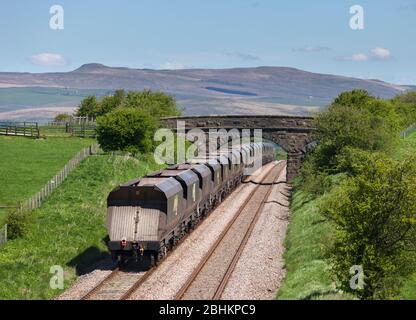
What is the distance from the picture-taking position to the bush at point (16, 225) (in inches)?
1233

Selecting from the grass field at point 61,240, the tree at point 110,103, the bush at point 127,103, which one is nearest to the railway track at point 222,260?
the grass field at point 61,240

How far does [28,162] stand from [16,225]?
22.4 meters

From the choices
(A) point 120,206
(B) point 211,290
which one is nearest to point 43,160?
(A) point 120,206

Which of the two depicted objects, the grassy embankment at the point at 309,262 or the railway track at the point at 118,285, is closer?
the grassy embankment at the point at 309,262

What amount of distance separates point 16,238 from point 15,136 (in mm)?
38559

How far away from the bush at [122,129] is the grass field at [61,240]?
31.5 ft

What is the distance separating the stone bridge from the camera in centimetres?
7012

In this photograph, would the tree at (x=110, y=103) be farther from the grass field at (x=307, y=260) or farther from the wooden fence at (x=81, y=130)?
the grass field at (x=307, y=260)

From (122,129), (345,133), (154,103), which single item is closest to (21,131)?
(122,129)

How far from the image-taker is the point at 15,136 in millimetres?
67438

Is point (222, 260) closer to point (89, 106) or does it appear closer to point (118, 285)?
point (118, 285)

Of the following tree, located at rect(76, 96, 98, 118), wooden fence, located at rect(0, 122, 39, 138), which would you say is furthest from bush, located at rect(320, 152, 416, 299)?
tree, located at rect(76, 96, 98, 118)

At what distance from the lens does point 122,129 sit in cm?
5744

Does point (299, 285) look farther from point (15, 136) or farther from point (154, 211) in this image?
point (15, 136)
